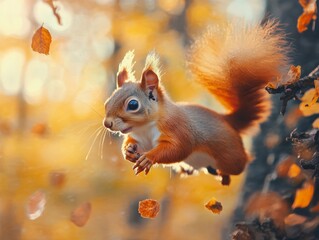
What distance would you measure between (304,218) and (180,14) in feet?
3.71

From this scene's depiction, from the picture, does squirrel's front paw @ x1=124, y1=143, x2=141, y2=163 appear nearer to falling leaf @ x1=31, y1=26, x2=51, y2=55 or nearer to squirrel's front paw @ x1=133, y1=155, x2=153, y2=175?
squirrel's front paw @ x1=133, y1=155, x2=153, y2=175

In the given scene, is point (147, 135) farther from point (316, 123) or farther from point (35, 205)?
point (35, 205)

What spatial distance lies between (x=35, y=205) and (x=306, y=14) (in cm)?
120

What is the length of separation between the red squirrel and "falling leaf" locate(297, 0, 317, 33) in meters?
0.27

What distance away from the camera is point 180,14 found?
7.31 ft

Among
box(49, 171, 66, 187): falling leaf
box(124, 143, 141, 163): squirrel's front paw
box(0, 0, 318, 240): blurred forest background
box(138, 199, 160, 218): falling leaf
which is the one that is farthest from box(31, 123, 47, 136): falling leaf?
box(124, 143, 141, 163): squirrel's front paw

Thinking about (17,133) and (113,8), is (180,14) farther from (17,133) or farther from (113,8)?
(17,133)

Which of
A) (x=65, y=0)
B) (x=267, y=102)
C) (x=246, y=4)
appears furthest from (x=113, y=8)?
(x=267, y=102)

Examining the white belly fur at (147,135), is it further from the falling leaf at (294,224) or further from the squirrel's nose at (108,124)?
the falling leaf at (294,224)

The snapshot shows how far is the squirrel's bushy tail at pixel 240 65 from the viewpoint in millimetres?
1013

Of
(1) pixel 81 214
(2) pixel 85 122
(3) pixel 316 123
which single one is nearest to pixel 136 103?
(3) pixel 316 123

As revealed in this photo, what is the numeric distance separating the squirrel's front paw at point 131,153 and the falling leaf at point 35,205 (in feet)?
3.55

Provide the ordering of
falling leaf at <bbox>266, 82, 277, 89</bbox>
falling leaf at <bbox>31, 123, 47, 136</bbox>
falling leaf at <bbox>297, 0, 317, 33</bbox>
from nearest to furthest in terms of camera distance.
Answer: falling leaf at <bbox>266, 82, 277, 89</bbox>
falling leaf at <bbox>297, 0, 317, 33</bbox>
falling leaf at <bbox>31, 123, 47, 136</bbox>

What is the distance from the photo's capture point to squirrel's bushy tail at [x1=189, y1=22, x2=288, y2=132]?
1013mm
